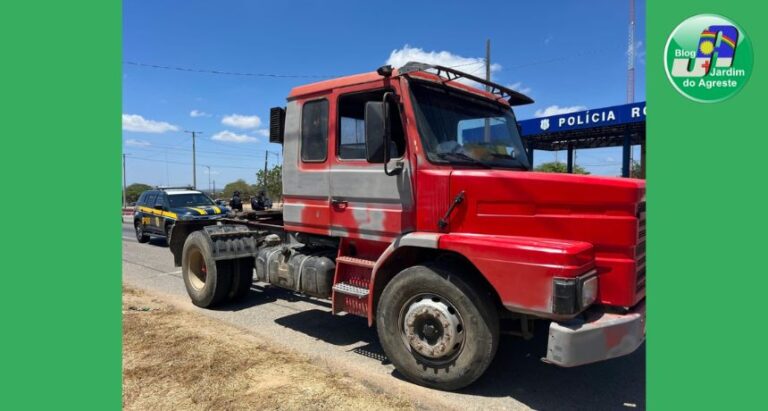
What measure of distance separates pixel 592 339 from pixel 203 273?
5.51 metres

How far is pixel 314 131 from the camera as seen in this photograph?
4.98 metres

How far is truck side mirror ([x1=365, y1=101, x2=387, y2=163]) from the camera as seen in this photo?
3.94 metres

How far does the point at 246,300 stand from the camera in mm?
7023

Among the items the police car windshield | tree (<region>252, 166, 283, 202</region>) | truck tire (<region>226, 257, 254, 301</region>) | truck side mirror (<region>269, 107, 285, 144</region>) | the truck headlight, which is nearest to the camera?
the truck headlight

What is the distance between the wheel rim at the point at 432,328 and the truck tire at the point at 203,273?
3339 mm

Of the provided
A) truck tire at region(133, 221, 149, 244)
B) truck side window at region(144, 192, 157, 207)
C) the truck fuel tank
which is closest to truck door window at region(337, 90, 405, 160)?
the truck fuel tank


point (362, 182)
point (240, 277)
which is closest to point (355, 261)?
point (362, 182)

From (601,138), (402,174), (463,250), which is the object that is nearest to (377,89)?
(402,174)

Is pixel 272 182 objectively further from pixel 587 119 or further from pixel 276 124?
pixel 276 124

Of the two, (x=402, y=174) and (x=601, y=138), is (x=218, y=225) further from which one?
(x=601, y=138)

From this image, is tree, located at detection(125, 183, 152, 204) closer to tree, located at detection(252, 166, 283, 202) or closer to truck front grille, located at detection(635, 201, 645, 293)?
tree, located at detection(252, 166, 283, 202)

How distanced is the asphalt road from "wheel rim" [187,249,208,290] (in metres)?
0.36

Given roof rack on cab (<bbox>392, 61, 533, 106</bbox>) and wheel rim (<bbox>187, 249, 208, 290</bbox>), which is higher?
roof rack on cab (<bbox>392, 61, 533, 106</bbox>)

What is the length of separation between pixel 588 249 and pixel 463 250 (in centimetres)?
91
